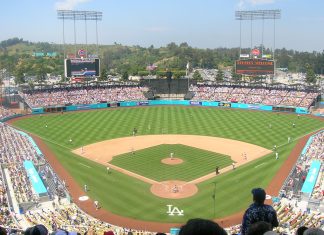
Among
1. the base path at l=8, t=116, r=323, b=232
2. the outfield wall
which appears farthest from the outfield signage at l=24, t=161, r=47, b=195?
the outfield wall

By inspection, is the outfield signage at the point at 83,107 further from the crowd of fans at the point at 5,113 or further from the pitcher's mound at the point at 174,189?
the pitcher's mound at the point at 174,189

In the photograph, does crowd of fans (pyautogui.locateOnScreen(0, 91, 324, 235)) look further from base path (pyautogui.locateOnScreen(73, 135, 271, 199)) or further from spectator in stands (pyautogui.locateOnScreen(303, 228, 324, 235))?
base path (pyautogui.locateOnScreen(73, 135, 271, 199))

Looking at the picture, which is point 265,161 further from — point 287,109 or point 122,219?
point 287,109

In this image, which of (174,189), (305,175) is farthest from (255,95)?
(174,189)

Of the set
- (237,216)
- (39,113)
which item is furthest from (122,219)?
(39,113)

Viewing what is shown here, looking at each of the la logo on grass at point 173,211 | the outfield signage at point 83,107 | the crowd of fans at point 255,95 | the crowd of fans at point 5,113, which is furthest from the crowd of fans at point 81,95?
the la logo on grass at point 173,211

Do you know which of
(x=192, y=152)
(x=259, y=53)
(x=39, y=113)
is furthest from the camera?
(x=259, y=53)
